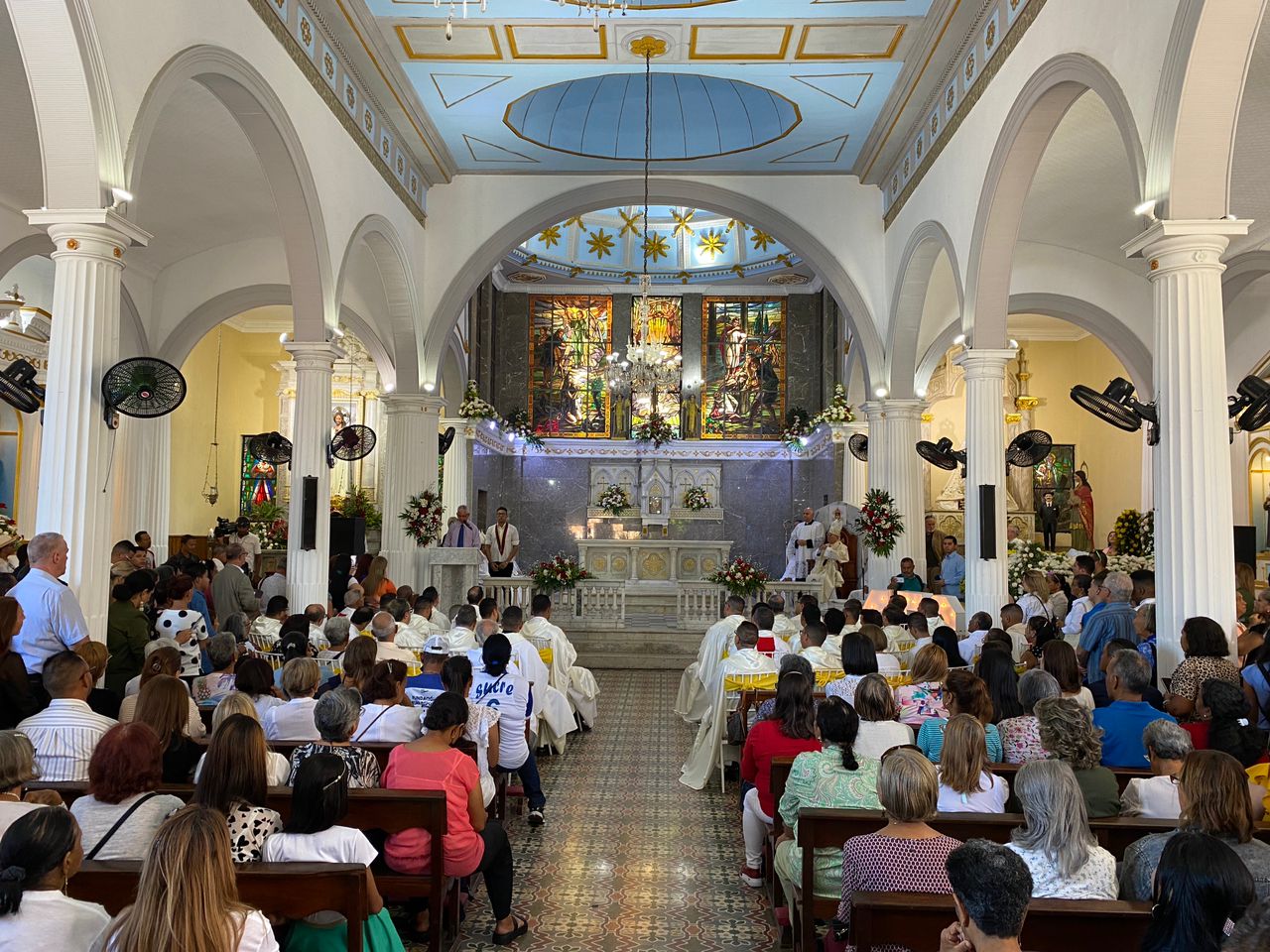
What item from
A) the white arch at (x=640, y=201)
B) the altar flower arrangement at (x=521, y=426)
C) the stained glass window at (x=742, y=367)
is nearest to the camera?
the white arch at (x=640, y=201)

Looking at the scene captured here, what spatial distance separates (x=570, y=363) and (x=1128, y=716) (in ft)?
58.6

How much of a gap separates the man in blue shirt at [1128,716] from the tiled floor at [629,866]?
5.63 ft

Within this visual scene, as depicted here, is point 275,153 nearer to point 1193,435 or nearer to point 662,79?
point 662,79

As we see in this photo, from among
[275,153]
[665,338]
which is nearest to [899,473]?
[275,153]

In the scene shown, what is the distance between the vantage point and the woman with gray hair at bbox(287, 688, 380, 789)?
387 cm

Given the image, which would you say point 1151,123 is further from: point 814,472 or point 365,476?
point 365,476

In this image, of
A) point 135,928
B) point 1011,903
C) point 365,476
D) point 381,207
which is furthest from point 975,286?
point 365,476

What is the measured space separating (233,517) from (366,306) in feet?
19.7

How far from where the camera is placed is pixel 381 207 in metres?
11.6

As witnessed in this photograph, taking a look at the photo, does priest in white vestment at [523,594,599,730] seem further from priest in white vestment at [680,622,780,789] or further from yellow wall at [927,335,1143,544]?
yellow wall at [927,335,1143,544]

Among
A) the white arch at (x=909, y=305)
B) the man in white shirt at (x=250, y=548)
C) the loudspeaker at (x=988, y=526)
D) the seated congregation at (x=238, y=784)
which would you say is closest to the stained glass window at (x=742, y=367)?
the white arch at (x=909, y=305)

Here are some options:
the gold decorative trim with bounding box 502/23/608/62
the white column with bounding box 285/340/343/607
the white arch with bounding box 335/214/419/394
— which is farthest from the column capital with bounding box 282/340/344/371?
the gold decorative trim with bounding box 502/23/608/62

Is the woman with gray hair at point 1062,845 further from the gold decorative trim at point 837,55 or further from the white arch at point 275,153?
the gold decorative trim at point 837,55

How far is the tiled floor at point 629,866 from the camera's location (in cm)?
448
